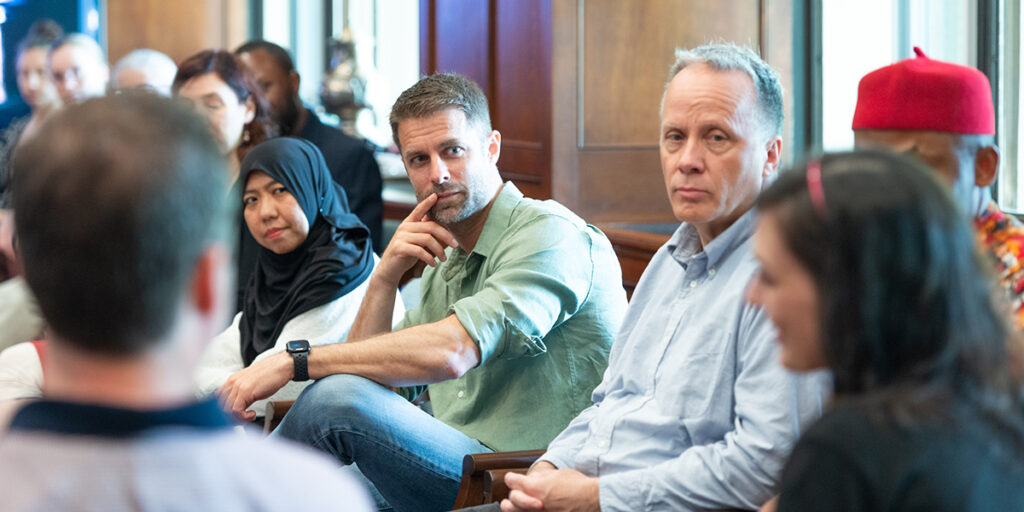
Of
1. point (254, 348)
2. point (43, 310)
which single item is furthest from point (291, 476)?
point (254, 348)

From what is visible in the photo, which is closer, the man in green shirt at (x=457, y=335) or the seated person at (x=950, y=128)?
the seated person at (x=950, y=128)

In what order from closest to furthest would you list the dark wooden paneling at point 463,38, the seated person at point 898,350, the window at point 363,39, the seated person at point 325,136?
the seated person at point 898,350 → the seated person at point 325,136 → the dark wooden paneling at point 463,38 → the window at point 363,39

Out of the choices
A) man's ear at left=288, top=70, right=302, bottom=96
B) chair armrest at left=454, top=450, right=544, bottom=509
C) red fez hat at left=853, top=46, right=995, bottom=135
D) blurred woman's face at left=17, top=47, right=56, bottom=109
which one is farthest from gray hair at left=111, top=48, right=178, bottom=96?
red fez hat at left=853, top=46, right=995, bottom=135

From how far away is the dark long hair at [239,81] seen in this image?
406cm

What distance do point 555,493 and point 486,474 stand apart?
0.22m

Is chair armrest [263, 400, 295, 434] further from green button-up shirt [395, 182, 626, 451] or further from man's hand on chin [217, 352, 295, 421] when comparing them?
green button-up shirt [395, 182, 626, 451]

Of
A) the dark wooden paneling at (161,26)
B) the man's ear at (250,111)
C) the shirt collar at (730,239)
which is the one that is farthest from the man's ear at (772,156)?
the dark wooden paneling at (161,26)

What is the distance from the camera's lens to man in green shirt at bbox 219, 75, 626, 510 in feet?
7.06

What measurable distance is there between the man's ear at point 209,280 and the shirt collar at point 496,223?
1541mm

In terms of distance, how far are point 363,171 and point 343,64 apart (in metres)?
2.03

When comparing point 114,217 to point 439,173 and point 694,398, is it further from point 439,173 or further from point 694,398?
point 439,173

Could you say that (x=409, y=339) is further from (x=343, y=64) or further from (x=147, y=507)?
(x=343, y=64)

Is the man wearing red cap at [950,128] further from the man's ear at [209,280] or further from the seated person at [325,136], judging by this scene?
the seated person at [325,136]

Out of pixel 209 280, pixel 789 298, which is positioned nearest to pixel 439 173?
pixel 789 298
